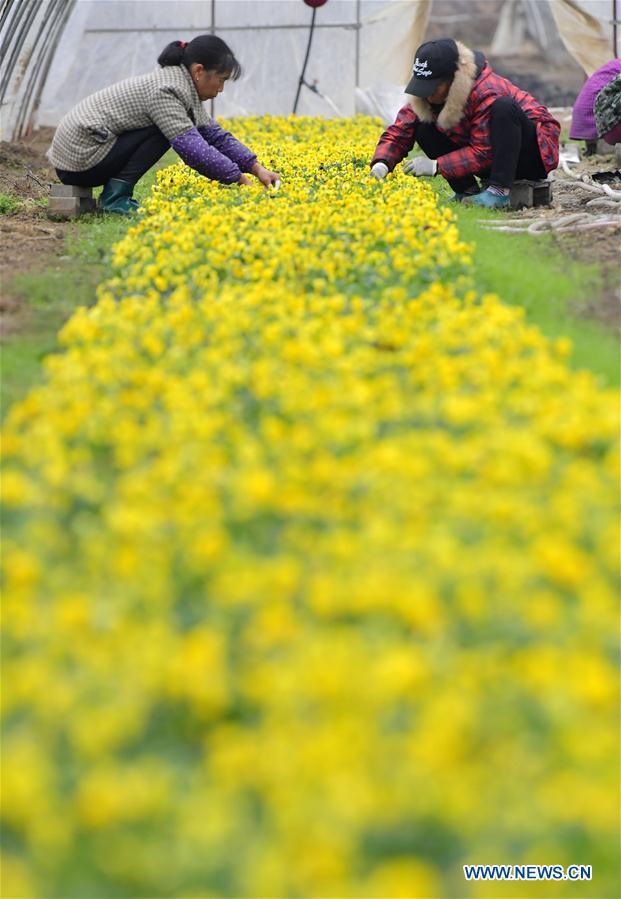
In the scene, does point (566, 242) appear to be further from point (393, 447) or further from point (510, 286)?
point (393, 447)

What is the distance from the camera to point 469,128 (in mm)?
9523

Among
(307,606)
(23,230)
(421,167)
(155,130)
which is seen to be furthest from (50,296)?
(421,167)

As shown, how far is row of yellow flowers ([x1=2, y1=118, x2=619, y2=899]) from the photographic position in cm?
246

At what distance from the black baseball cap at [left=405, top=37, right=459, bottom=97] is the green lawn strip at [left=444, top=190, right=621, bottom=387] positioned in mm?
1355

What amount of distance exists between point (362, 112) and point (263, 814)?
17.4 m

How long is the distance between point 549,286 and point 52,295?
249 cm

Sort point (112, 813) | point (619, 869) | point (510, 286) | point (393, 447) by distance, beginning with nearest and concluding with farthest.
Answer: point (112, 813), point (619, 869), point (393, 447), point (510, 286)

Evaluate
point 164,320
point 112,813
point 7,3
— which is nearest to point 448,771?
point 112,813

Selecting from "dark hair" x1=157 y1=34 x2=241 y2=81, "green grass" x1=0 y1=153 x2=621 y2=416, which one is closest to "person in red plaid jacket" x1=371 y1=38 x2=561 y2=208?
"green grass" x1=0 y1=153 x2=621 y2=416

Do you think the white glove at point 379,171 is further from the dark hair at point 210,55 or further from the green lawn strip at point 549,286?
the green lawn strip at point 549,286

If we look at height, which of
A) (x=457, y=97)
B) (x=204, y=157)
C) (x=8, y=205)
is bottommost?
(x=8, y=205)

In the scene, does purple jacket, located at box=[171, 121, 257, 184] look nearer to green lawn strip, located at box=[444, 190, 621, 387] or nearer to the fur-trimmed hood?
the fur-trimmed hood

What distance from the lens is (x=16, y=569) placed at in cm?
339

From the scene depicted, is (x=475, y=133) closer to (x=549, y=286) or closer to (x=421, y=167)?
(x=421, y=167)
